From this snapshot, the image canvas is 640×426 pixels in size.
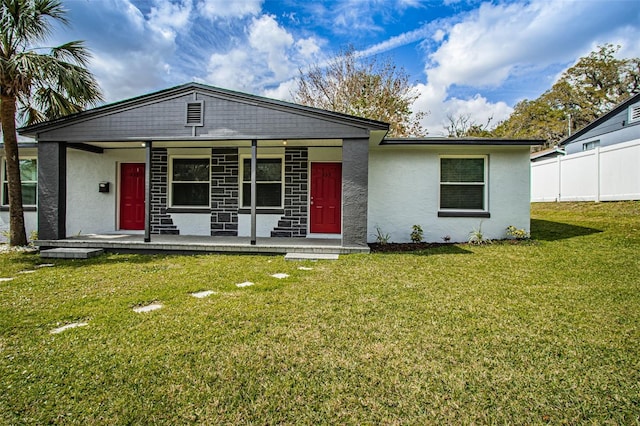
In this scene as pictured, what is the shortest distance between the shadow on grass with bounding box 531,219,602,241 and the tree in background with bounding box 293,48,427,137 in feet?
34.0

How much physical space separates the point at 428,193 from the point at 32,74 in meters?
9.53

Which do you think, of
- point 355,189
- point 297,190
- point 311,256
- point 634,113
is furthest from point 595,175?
point 311,256

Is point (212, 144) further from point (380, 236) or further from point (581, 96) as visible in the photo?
point (581, 96)

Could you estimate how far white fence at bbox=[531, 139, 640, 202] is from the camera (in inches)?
392

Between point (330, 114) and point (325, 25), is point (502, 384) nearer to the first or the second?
point (330, 114)

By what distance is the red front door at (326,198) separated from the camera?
29.3ft

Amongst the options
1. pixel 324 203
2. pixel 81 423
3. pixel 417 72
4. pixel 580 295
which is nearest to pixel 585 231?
pixel 580 295

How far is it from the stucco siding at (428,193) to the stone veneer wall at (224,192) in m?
3.82

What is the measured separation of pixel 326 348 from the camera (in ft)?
Answer: 8.84

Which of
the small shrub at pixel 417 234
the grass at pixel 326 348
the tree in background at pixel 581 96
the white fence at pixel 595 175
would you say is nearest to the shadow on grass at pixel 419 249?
the small shrub at pixel 417 234

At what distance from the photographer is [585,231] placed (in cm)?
834

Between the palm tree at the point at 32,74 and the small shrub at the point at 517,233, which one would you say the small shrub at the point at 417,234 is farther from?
the palm tree at the point at 32,74

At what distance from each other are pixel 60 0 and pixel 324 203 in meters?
7.83

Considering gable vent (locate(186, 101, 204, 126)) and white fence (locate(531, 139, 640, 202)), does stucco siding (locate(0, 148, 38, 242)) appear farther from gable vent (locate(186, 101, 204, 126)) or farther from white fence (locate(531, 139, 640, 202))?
white fence (locate(531, 139, 640, 202))
